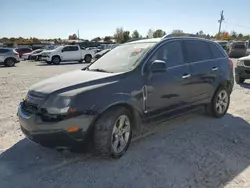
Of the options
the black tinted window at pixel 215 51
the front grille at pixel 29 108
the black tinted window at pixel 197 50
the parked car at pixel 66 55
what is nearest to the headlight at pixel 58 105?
the front grille at pixel 29 108

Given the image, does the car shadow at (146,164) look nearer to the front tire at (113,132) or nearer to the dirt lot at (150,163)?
the dirt lot at (150,163)

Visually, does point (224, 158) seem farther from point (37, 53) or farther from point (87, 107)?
point (37, 53)

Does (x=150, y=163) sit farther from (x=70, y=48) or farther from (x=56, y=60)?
(x=70, y=48)

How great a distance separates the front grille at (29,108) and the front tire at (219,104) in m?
3.67

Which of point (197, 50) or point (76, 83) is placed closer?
point (76, 83)

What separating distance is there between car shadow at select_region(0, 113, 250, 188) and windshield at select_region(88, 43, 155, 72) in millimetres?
1288

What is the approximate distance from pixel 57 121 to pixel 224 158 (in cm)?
242

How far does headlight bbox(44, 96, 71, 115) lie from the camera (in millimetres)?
3489

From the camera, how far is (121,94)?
3.88 meters

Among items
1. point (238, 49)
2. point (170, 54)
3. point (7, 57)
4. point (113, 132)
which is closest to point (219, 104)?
point (170, 54)

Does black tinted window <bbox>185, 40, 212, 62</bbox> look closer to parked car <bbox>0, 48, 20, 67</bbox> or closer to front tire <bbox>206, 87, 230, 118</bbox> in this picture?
front tire <bbox>206, 87, 230, 118</bbox>

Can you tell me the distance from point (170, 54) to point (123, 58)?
83 cm

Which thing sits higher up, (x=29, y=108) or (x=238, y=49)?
(x=29, y=108)

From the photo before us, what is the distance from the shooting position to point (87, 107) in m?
3.55
